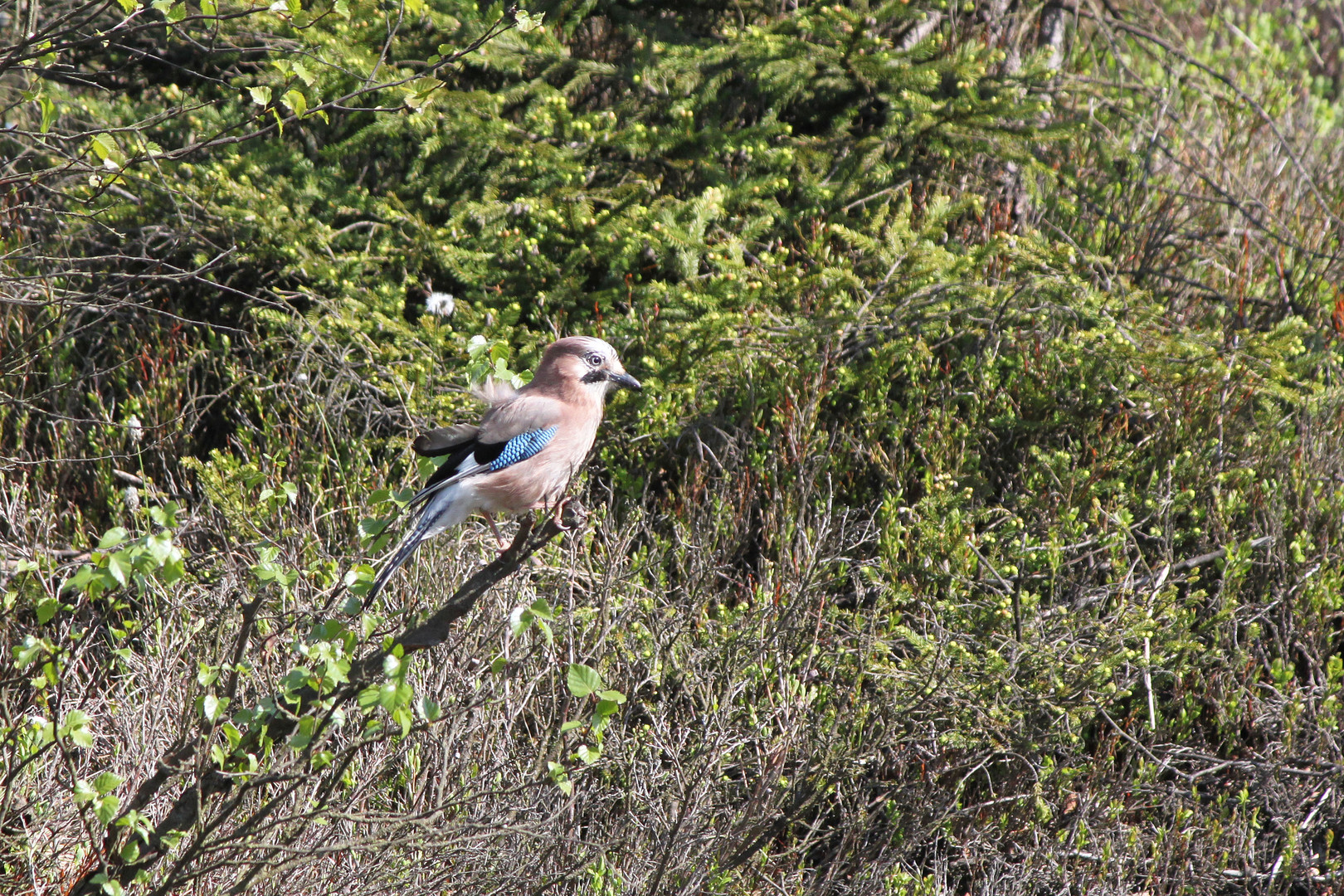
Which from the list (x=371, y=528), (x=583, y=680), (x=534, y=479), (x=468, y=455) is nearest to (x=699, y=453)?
(x=534, y=479)

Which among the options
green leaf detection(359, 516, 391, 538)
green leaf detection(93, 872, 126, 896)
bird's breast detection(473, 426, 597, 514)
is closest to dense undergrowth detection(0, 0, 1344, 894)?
green leaf detection(359, 516, 391, 538)

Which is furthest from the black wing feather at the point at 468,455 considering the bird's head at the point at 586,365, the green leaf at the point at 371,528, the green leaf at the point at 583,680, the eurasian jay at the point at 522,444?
the green leaf at the point at 583,680

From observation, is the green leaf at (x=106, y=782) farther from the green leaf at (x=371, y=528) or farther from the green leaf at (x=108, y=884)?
the green leaf at (x=371, y=528)

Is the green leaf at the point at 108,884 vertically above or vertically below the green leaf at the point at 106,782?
below

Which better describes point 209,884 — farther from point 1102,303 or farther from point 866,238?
point 1102,303

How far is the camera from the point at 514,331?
20.2 feet

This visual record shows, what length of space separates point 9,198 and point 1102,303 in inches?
243

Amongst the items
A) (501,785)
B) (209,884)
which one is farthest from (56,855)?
(501,785)

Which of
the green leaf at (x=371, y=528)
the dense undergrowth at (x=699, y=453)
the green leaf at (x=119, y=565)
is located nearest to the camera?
the green leaf at (x=119, y=565)

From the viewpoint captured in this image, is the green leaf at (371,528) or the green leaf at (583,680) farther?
the green leaf at (371,528)

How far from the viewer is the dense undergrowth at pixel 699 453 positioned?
410cm

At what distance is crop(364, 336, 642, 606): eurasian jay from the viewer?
12.7 feet

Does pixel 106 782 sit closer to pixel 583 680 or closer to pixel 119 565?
pixel 119 565

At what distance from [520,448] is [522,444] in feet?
0.06
